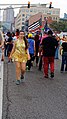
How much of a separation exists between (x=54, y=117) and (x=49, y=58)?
6257 millimetres

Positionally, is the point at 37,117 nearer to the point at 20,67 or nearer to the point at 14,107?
the point at 14,107

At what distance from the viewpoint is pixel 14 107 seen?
26.3ft

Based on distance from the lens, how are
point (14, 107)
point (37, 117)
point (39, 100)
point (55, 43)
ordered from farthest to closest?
1. point (55, 43)
2. point (39, 100)
3. point (14, 107)
4. point (37, 117)

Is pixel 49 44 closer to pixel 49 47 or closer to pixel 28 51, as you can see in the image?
pixel 49 47

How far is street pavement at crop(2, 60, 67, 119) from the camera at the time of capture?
743 centimetres

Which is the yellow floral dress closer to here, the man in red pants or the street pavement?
the street pavement

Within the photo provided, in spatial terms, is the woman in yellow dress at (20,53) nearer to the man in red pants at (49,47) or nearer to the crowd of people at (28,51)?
the crowd of people at (28,51)

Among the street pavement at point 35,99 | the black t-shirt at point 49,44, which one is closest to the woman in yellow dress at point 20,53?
the street pavement at point 35,99

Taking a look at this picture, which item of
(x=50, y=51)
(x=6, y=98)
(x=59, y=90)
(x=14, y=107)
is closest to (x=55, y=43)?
(x=50, y=51)

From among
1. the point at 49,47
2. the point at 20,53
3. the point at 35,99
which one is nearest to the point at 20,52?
the point at 20,53

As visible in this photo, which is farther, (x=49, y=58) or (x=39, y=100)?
(x=49, y=58)

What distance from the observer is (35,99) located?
9070 millimetres

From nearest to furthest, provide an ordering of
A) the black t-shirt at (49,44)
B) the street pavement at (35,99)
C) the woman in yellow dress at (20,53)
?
the street pavement at (35,99) < the woman in yellow dress at (20,53) < the black t-shirt at (49,44)

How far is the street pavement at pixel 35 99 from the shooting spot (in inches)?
293
